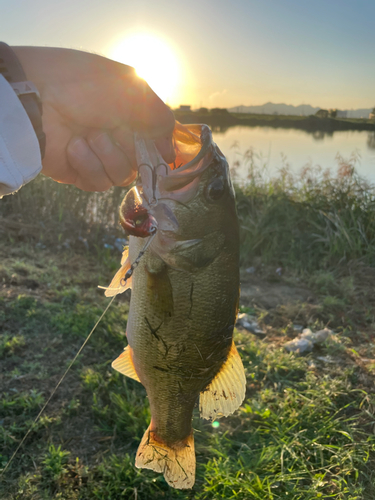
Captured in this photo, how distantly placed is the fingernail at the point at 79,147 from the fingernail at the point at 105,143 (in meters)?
0.09

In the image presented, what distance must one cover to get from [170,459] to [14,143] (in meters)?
1.57

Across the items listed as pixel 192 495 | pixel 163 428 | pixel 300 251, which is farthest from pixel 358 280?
pixel 163 428

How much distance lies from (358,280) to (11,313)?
448 centimetres

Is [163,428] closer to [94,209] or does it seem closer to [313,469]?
[313,469]

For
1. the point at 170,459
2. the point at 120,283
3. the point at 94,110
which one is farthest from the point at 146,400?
the point at 94,110

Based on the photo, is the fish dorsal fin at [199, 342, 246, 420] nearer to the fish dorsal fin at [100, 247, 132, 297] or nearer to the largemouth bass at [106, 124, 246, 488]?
the largemouth bass at [106, 124, 246, 488]

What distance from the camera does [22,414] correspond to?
108 inches

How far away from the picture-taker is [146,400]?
9.64 feet

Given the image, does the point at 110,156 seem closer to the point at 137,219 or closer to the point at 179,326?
the point at 137,219

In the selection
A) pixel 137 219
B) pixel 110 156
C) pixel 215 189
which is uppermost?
pixel 110 156

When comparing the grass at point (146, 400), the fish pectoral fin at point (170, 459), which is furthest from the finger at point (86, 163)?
the grass at point (146, 400)

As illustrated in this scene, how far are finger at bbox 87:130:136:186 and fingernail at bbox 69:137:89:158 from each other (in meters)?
0.03

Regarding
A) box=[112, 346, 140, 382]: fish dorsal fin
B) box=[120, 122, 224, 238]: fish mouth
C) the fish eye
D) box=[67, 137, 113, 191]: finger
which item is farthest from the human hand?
box=[112, 346, 140, 382]: fish dorsal fin

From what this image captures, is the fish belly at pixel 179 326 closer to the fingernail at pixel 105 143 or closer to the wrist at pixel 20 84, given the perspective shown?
the fingernail at pixel 105 143
